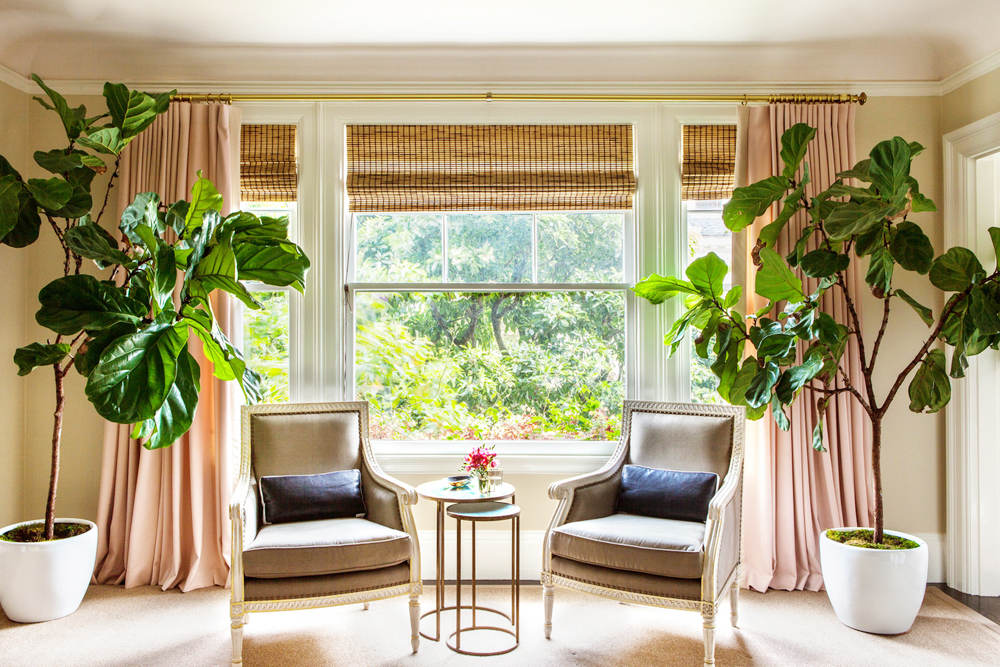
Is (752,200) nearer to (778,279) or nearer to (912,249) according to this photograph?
(778,279)

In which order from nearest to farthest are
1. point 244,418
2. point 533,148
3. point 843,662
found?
point 843,662, point 244,418, point 533,148

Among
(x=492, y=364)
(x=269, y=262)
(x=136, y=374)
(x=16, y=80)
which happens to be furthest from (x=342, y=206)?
(x=16, y=80)

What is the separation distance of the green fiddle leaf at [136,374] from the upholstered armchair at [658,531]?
1576 mm

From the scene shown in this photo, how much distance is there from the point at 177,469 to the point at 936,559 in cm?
389

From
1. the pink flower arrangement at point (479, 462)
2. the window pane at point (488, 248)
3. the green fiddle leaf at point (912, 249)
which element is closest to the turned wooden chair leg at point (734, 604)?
the pink flower arrangement at point (479, 462)

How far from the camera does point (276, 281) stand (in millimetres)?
2668

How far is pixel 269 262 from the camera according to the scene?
Answer: 8.79 feet

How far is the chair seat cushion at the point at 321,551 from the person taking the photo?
8.23ft

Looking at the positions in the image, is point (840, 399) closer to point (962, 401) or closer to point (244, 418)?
point (962, 401)

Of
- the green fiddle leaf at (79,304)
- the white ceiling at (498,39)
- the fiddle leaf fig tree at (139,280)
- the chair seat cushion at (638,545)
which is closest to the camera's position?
the fiddle leaf fig tree at (139,280)

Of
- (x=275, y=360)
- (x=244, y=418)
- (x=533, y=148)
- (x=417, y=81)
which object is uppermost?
(x=417, y=81)

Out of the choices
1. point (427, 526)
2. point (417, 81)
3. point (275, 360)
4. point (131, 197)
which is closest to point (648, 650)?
point (427, 526)

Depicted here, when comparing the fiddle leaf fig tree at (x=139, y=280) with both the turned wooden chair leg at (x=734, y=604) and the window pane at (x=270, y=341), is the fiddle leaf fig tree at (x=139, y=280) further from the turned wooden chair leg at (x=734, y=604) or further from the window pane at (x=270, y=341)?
the turned wooden chair leg at (x=734, y=604)

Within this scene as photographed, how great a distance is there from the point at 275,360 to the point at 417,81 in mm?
1677
